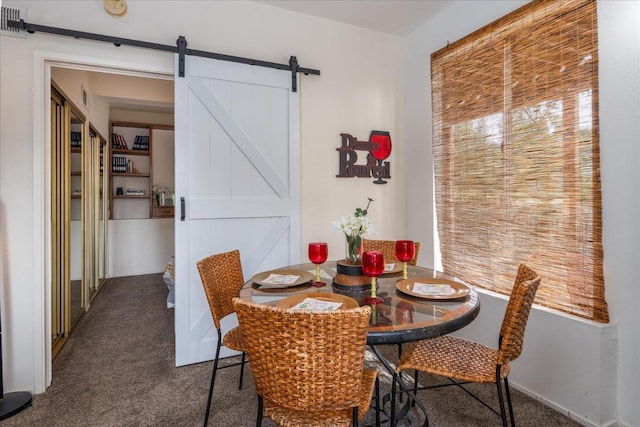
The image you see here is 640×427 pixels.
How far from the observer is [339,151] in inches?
122

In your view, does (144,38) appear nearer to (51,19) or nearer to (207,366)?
(51,19)

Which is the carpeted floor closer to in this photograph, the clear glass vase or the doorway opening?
the doorway opening

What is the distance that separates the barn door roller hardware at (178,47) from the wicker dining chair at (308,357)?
217 cm

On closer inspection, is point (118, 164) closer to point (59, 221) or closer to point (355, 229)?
point (59, 221)

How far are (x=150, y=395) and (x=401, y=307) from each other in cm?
178

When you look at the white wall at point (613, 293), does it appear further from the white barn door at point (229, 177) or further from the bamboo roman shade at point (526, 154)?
the white barn door at point (229, 177)

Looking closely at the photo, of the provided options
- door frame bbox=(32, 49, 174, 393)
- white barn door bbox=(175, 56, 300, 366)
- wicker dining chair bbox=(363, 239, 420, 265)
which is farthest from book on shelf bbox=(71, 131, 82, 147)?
wicker dining chair bbox=(363, 239, 420, 265)

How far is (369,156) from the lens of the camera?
325cm

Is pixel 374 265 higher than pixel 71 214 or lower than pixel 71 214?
lower

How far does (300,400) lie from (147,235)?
5324 millimetres

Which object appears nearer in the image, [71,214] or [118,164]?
[71,214]

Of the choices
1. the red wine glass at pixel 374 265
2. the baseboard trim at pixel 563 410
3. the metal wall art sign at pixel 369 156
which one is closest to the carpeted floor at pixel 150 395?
the baseboard trim at pixel 563 410

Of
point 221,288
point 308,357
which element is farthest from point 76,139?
point 308,357

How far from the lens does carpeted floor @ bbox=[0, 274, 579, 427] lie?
1.88 metres
